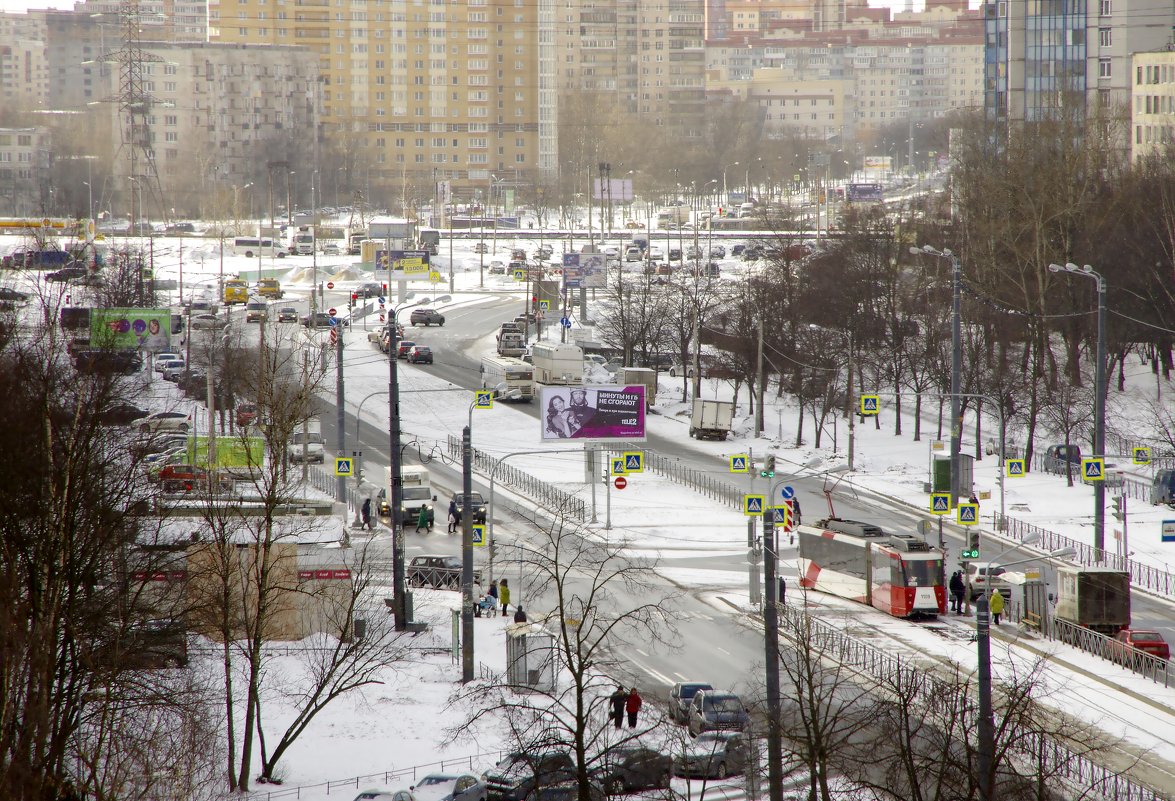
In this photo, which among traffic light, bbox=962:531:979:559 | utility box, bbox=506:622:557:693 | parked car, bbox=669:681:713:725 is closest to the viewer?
parked car, bbox=669:681:713:725

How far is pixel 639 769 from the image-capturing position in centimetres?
2152

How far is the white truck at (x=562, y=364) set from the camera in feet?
202

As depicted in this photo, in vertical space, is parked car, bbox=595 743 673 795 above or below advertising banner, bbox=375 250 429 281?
below

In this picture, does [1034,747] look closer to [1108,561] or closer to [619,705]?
[619,705]

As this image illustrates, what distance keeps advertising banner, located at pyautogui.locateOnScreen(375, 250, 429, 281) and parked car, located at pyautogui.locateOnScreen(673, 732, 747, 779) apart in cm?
7278

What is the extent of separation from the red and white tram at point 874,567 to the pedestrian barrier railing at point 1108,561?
10.5 ft

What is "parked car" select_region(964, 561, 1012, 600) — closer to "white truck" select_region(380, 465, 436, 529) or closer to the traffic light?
the traffic light

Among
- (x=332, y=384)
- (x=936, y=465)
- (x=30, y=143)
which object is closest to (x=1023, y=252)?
(x=936, y=465)

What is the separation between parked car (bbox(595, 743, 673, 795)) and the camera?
21.1m

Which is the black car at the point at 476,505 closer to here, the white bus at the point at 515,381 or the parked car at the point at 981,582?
the parked car at the point at 981,582

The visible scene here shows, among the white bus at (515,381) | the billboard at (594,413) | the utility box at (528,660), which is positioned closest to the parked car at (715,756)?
the utility box at (528,660)

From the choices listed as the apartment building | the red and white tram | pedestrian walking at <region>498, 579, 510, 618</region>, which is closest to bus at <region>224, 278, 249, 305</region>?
pedestrian walking at <region>498, 579, 510, 618</region>

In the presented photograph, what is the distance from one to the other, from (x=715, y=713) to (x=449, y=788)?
4.73 m

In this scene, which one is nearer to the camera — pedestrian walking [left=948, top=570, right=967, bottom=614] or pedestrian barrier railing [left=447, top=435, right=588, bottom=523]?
pedestrian walking [left=948, top=570, right=967, bottom=614]
